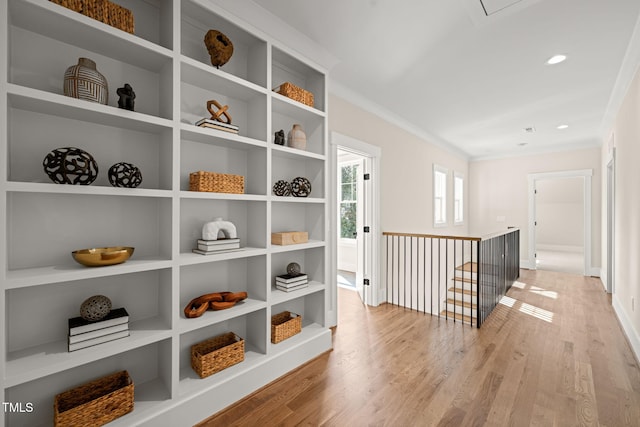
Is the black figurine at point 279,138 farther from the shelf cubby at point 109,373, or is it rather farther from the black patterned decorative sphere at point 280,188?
the shelf cubby at point 109,373

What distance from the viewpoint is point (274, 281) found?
2494 millimetres

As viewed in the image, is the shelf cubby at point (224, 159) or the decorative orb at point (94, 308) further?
the shelf cubby at point (224, 159)

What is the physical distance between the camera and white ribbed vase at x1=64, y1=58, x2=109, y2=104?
53.7 inches

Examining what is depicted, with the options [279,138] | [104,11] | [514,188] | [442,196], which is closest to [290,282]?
[279,138]

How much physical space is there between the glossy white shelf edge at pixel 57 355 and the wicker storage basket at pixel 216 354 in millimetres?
357

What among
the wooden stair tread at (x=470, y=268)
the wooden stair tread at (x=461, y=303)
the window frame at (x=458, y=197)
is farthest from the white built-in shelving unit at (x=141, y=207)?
the window frame at (x=458, y=197)

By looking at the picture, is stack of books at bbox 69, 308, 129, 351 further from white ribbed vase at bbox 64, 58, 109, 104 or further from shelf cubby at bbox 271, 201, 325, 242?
shelf cubby at bbox 271, 201, 325, 242

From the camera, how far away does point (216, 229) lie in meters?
1.90

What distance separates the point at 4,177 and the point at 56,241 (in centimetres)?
42

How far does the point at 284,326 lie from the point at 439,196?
4534 mm

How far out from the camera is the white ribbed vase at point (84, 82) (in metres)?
1.37

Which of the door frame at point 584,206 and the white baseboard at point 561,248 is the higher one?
the door frame at point 584,206

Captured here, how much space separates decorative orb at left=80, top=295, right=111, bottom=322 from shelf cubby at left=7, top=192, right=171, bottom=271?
0.75 ft

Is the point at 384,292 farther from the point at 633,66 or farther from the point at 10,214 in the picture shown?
the point at 10,214
